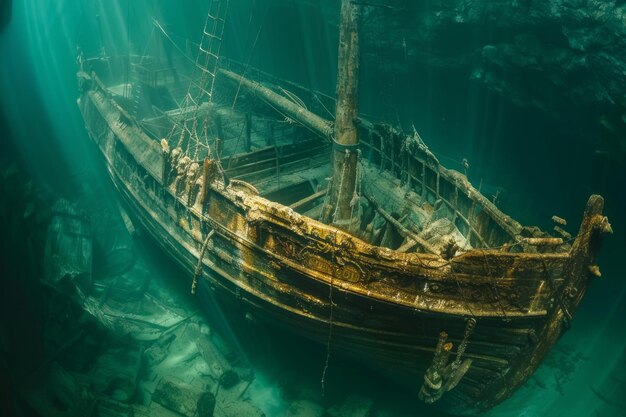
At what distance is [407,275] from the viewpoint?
4.48 meters

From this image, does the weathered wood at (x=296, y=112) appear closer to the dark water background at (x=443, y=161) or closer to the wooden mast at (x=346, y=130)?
the wooden mast at (x=346, y=130)

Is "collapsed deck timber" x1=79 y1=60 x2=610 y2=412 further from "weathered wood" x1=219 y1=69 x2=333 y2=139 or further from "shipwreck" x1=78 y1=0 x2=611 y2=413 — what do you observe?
"weathered wood" x1=219 y1=69 x2=333 y2=139

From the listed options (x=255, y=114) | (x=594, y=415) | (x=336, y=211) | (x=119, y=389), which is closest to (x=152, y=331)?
(x=119, y=389)

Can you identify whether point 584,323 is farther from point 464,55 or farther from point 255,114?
point 255,114

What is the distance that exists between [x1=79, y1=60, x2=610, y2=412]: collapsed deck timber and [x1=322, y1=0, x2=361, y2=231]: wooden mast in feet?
2.06

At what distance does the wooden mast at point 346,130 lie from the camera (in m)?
5.50

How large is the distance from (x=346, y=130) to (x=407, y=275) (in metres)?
2.60

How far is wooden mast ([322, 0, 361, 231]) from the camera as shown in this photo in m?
5.50

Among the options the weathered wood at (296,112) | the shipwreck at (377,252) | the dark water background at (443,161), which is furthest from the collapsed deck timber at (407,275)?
the dark water background at (443,161)

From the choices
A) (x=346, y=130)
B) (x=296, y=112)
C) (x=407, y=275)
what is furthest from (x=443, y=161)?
(x=407, y=275)

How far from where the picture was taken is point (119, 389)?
650 centimetres

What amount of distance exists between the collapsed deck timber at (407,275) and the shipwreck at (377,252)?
20mm

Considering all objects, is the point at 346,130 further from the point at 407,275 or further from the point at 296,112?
the point at 407,275

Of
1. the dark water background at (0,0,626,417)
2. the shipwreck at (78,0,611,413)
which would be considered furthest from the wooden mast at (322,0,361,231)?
the dark water background at (0,0,626,417)
